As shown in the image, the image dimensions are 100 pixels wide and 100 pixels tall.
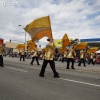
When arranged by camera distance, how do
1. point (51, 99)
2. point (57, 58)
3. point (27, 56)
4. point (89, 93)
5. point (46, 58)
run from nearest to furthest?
point (51, 99) < point (89, 93) < point (46, 58) < point (57, 58) < point (27, 56)

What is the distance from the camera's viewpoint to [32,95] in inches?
207

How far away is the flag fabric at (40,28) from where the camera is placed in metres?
8.92

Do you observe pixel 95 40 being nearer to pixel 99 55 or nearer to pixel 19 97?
pixel 99 55

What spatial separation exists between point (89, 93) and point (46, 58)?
362 centimetres

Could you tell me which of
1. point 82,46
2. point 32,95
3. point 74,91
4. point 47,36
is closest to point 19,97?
point 32,95

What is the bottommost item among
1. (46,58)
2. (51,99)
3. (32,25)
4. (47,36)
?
(51,99)

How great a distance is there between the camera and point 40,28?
927 centimetres

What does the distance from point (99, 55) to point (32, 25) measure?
17426 millimetres

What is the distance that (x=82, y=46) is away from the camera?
19.5 m

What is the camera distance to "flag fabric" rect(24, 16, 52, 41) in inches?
351

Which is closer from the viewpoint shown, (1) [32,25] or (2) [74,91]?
(2) [74,91]

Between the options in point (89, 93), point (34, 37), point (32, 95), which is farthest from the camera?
point (34, 37)

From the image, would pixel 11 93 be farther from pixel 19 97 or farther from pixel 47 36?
pixel 47 36

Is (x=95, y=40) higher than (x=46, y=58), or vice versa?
(x=95, y=40)
